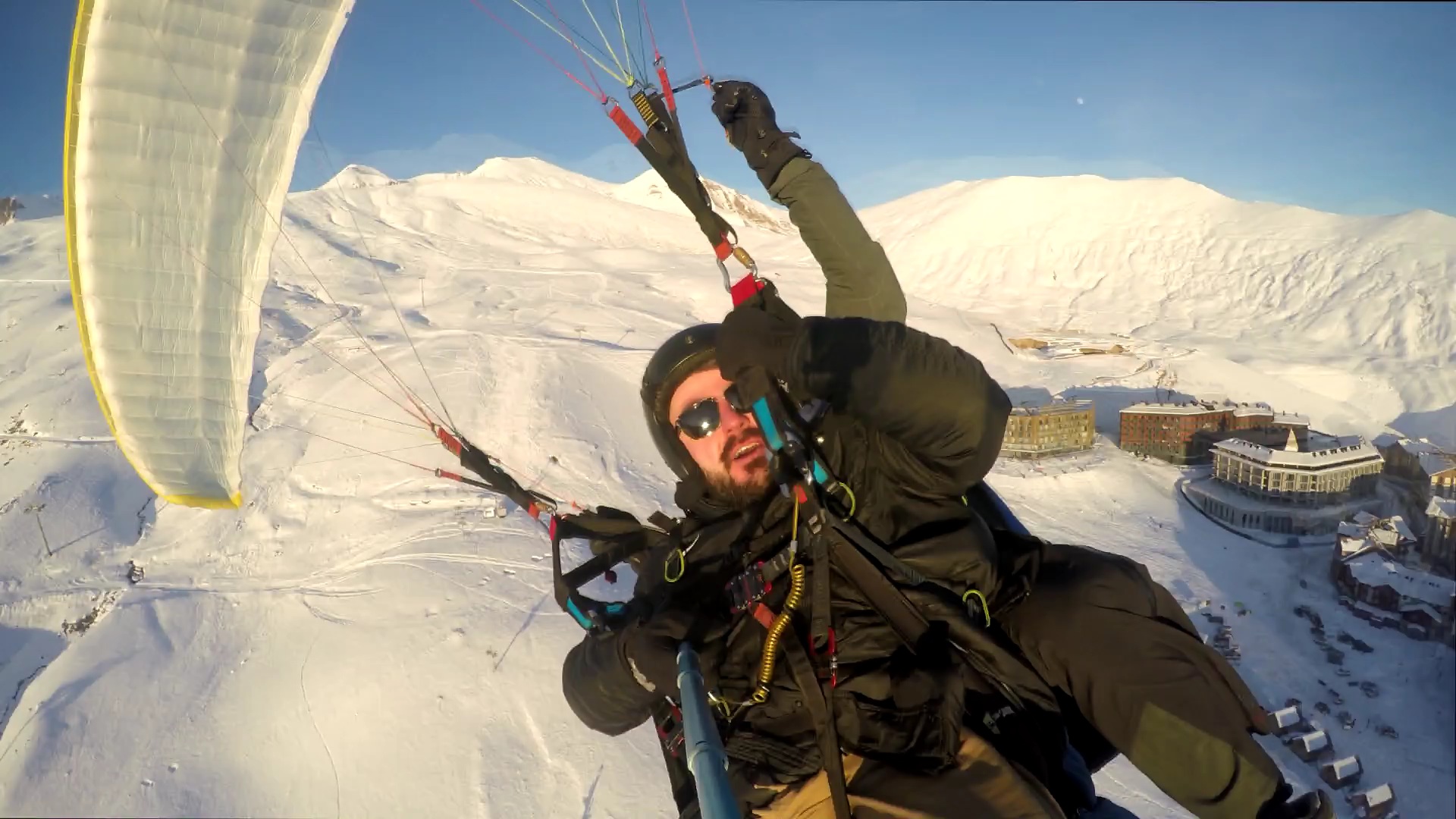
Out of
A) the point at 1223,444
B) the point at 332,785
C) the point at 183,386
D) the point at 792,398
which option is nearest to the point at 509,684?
the point at 332,785

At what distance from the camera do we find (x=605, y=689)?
1.52 m

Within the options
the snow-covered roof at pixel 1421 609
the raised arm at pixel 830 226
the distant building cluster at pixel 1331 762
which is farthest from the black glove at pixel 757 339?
the snow-covered roof at pixel 1421 609

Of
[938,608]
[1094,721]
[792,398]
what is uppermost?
[792,398]

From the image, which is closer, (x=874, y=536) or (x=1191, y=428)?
(x=874, y=536)

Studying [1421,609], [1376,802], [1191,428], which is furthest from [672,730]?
[1191,428]

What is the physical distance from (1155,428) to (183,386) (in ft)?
53.6

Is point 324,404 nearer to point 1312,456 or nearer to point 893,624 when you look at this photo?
point 893,624

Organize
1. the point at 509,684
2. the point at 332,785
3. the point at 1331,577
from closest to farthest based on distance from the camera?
the point at 332,785 → the point at 509,684 → the point at 1331,577

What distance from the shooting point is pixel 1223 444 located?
41.8 ft

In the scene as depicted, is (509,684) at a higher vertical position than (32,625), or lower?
→ lower

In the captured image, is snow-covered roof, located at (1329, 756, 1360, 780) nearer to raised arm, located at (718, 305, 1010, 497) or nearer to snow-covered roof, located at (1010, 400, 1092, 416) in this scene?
raised arm, located at (718, 305, 1010, 497)

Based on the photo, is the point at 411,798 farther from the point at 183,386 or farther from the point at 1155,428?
the point at 1155,428

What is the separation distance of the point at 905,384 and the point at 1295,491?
46.9 ft

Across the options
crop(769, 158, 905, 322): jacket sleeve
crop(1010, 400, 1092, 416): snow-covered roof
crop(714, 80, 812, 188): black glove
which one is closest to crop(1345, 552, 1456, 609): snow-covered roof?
crop(1010, 400, 1092, 416): snow-covered roof
